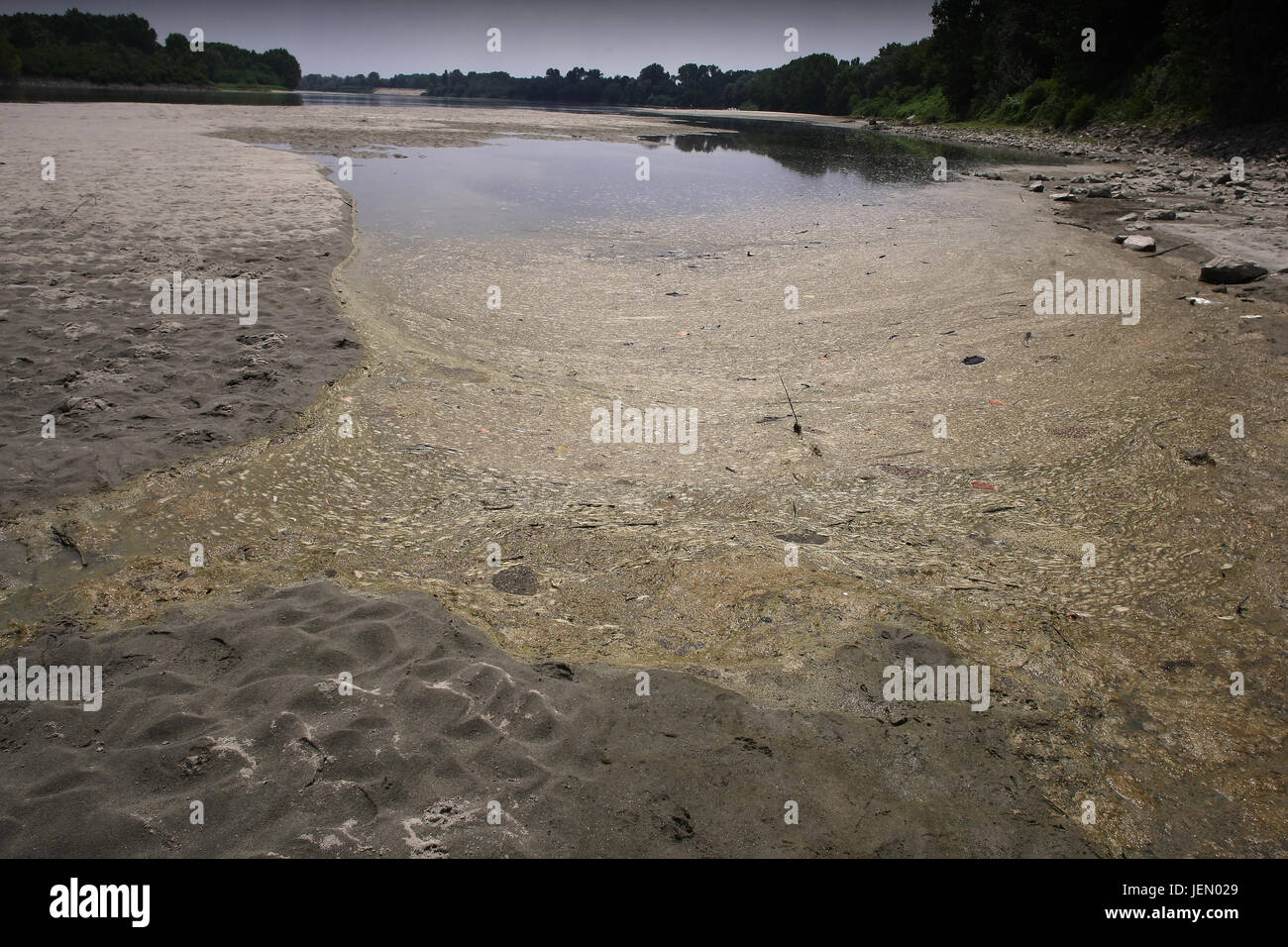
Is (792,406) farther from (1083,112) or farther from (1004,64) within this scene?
(1004,64)

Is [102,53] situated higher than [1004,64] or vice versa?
[102,53]

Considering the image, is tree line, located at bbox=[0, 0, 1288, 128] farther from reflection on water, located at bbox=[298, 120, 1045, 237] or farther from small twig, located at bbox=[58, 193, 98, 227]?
small twig, located at bbox=[58, 193, 98, 227]

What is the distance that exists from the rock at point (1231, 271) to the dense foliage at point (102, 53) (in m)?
73.7

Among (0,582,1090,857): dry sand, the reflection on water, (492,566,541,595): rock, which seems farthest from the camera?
the reflection on water

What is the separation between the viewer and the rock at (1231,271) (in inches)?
333

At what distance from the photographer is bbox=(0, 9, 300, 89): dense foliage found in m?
59.0

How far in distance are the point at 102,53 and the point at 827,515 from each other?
89.7m

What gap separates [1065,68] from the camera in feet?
118

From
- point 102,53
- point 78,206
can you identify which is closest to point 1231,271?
point 78,206

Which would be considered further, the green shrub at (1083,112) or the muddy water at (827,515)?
the green shrub at (1083,112)

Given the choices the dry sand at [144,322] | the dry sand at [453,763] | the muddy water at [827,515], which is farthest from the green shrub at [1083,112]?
the dry sand at [453,763]

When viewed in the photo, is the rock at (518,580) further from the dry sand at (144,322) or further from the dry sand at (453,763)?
the dry sand at (144,322)

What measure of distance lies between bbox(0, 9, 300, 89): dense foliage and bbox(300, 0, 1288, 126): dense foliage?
68.1 metres

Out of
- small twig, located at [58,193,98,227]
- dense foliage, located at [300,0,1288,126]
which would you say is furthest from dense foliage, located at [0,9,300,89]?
dense foliage, located at [300,0,1288,126]
